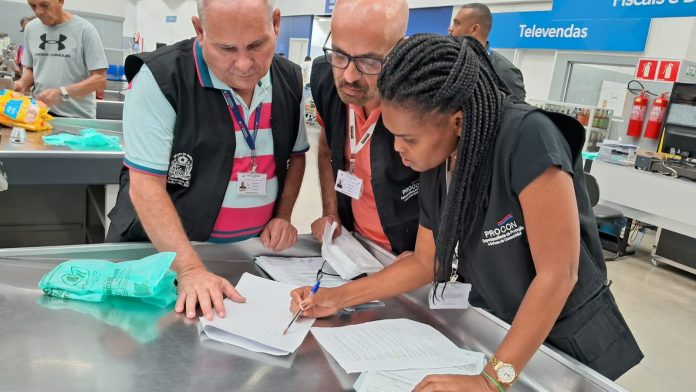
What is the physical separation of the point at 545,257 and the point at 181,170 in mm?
986

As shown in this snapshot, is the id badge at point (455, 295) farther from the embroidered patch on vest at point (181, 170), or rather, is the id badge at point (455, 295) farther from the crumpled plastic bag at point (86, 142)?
the crumpled plastic bag at point (86, 142)

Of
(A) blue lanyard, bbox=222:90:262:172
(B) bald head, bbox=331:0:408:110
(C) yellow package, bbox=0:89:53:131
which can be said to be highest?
(B) bald head, bbox=331:0:408:110

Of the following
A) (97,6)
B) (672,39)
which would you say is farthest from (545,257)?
(97,6)

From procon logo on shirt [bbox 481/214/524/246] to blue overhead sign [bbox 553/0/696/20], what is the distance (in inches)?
199

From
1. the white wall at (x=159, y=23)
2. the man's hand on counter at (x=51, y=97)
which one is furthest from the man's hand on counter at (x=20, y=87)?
A: the white wall at (x=159, y=23)

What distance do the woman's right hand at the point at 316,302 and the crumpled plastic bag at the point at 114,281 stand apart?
0.28m

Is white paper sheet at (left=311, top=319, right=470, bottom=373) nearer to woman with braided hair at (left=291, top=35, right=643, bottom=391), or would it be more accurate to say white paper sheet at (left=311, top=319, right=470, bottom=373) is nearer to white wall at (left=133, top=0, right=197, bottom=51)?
woman with braided hair at (left=291, top=35, right=643, bottom=391)

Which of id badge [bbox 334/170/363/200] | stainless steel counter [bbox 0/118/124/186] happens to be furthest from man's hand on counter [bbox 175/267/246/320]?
stainless steel counter [bbox 0/118/124/186]

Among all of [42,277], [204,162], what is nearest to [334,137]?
[204,162]

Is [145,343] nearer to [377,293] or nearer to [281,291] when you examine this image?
[281,291]

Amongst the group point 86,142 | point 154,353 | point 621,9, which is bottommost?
point 154,353

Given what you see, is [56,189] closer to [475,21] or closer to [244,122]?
[244,122]

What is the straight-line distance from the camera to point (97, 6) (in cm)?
741

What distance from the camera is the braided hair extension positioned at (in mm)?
988
